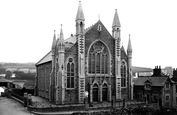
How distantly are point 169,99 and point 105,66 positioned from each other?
1766 cm

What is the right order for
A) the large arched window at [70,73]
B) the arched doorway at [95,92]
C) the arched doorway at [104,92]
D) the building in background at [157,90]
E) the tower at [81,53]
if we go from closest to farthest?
the large arched window at [70,73]
the tower at [81,53]
the arched doorway at [95,92]
the arched doorway at [104,92]
the building in background at [157,90]

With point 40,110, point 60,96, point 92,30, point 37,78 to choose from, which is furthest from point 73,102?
point 37,78

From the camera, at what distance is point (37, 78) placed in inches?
2421

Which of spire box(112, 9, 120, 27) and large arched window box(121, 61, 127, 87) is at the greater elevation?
spire box(112, 9, 120, 27)

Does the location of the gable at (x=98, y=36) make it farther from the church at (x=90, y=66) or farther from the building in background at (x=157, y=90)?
the building in background at (x=157, y=90)

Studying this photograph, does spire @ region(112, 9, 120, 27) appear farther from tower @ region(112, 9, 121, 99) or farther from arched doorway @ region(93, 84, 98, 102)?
arched doorway @ region(93, 84, 98, 102)

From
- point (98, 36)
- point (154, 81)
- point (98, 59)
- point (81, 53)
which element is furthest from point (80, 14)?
point (154, 81)

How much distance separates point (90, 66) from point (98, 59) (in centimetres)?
256

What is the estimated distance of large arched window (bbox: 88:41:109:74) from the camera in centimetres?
4447

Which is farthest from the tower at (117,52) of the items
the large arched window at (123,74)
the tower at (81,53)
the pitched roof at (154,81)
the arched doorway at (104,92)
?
the pitched roof at (154,81)

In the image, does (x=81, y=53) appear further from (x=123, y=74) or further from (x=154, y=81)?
(x=154, y=81)

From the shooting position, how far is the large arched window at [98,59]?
146 feet

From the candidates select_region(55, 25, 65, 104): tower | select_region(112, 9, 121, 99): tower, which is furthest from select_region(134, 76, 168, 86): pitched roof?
select_region(55, 25, 65, 104): tower

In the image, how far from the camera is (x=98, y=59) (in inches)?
1788
